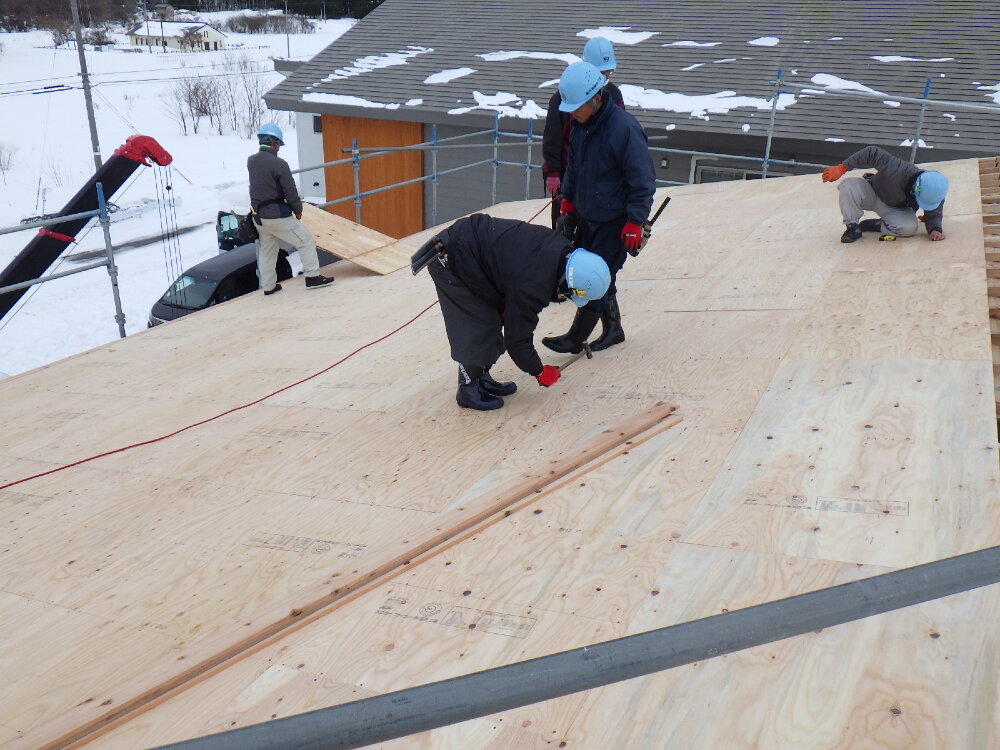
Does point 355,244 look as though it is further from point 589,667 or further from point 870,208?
point 589,667

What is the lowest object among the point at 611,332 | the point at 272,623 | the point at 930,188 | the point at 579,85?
the point at 272,623

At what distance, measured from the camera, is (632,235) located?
4.38m

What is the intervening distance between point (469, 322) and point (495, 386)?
1.54 ft

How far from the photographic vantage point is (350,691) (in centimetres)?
227

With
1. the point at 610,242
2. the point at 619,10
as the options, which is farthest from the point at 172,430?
the point at 619,10

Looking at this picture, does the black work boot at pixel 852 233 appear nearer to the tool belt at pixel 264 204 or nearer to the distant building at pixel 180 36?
the tool belt at pixel 264 204

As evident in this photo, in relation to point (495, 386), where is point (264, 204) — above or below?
above

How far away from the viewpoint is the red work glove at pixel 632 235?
14.3ft

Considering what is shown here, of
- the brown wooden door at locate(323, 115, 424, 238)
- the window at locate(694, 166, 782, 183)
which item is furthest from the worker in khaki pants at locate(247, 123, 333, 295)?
the brown wooden door at locate(323, 115, 424, 238)

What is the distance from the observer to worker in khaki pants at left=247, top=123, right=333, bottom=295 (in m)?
7.18

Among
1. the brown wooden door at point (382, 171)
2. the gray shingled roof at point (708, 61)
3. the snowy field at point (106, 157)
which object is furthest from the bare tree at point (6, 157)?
the gray shingled roof at point (708, 61)

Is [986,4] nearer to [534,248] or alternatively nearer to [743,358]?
[743,358]

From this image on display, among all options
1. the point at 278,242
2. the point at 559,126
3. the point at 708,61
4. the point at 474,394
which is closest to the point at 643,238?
the point at 474,394

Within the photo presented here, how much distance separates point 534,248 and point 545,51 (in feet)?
38.2
